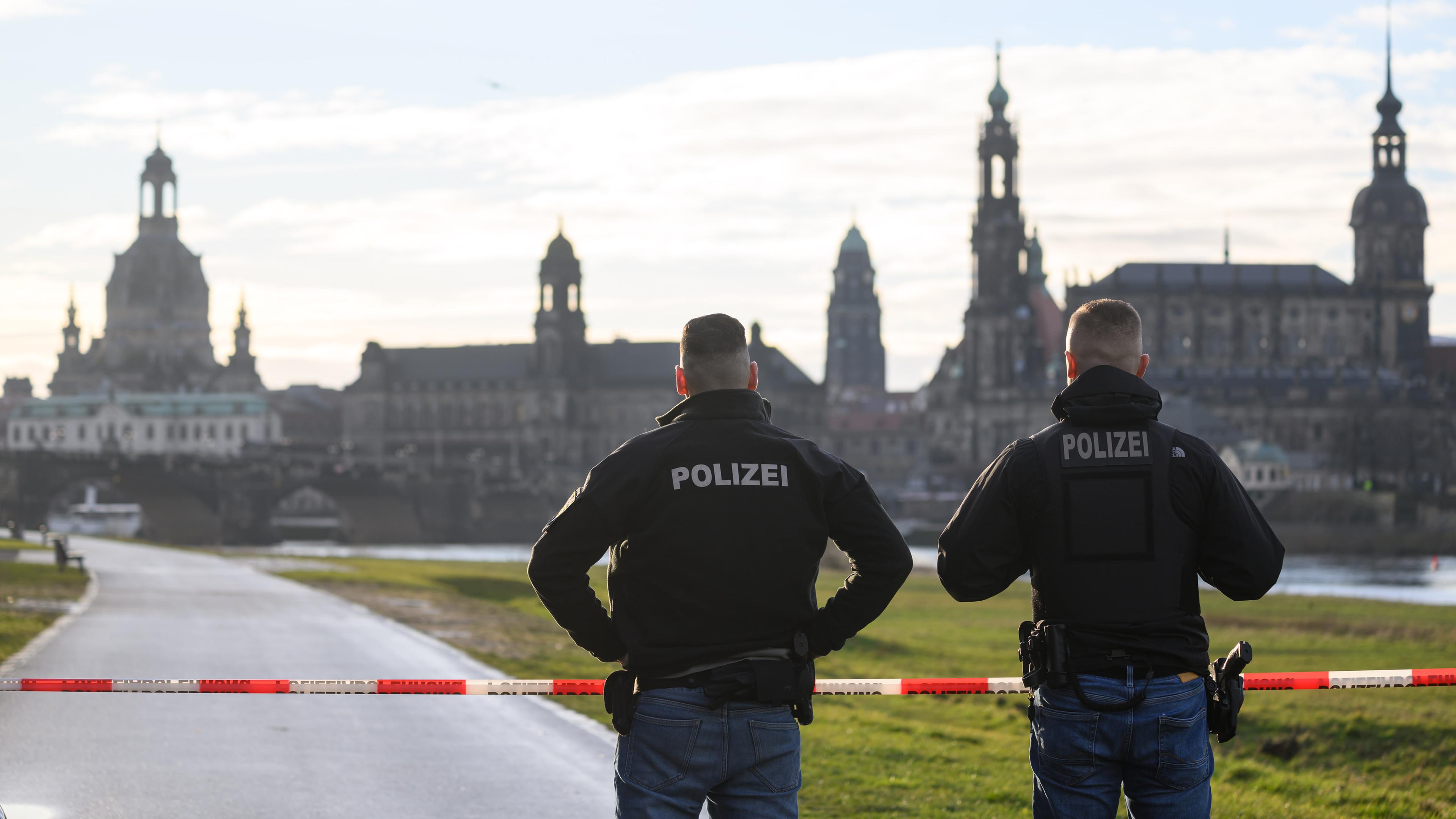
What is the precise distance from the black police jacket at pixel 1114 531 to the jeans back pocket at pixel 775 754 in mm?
793

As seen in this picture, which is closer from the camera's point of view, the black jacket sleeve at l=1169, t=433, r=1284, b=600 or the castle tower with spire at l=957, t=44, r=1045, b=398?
the black jacket sleeve at l=1169, t=433, r=1284, b=600

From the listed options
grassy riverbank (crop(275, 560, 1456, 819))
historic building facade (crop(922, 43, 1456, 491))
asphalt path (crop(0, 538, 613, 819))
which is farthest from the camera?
historic building facade (crop(922, 43, 1456, 491))

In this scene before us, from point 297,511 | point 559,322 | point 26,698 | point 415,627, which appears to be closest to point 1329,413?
point 559,322

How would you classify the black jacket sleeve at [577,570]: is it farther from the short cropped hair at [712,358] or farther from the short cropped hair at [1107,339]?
the short cropped hair at [1107,339]

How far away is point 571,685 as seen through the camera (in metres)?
9.09

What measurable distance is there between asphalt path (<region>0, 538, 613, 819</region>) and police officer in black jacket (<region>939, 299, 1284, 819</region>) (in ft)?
15.3

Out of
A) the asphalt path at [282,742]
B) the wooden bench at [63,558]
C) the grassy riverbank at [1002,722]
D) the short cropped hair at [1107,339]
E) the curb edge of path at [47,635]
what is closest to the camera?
the short cropped hair at [1107,339]

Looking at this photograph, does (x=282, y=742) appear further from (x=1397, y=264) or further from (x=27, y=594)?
(x=1397, y=264)

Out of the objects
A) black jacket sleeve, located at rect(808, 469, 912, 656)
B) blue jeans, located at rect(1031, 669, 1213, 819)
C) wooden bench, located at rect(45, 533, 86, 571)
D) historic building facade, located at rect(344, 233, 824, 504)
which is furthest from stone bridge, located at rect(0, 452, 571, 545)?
blue jeans, located at rect(1031, 669, 1213, 819)

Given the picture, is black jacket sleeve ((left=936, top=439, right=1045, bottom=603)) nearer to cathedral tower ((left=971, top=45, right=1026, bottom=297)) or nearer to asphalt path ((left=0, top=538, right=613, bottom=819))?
asphalt path ((left=0, top=538, right=613, bottom=819))

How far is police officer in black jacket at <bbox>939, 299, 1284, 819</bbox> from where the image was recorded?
Result: 561 cm

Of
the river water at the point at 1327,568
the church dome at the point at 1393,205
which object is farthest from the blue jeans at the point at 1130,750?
the church dome at the point at 1393,205

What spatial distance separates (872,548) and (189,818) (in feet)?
17.9

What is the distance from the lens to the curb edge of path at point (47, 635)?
17.1 meters
